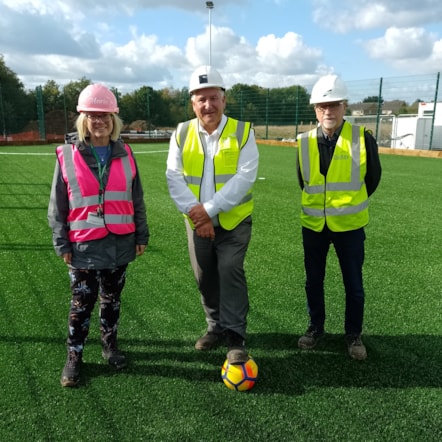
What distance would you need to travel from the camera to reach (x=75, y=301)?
2.98m

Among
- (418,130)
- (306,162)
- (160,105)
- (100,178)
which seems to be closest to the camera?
(100,178)

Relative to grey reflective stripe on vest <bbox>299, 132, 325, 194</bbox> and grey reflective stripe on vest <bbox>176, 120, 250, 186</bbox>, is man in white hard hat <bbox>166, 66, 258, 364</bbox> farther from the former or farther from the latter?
grey reflective stripe on vest <bbox>299, 132, 325, 194</bbox>

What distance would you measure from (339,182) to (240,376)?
5.03 ft

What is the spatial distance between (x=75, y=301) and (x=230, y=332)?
1.10 meters

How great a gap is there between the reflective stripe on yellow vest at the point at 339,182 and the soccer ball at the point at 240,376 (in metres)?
1.13

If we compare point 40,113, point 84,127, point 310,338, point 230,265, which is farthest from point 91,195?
point 40,113

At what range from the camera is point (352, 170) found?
3.15 metres

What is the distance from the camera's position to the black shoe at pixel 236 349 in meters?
2.96

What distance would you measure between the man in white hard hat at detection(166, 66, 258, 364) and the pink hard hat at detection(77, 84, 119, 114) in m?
0.56

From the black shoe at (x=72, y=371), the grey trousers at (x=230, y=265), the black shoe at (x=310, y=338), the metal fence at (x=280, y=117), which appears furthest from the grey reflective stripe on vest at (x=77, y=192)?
the metal fence at (x=280, y=117)

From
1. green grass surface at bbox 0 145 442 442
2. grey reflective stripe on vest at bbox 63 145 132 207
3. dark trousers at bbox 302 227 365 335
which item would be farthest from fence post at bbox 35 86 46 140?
dark trousers at bbox 302 227 365 335

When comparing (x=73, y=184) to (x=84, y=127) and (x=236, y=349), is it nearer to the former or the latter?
(x=84, y=127)

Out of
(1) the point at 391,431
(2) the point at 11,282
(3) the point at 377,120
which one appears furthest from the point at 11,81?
(1) the point at 391,431

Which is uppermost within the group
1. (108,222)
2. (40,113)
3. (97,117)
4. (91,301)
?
(40,113)
